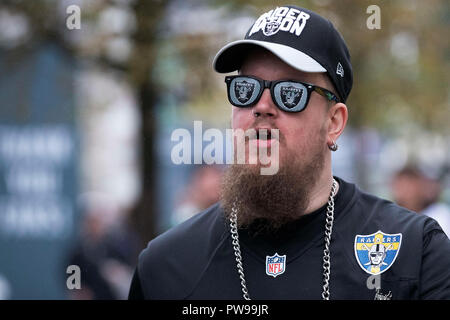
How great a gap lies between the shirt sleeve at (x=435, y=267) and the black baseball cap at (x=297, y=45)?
0.71 meters

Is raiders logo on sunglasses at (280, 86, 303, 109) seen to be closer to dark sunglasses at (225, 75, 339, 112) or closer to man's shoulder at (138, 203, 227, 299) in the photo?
dark sunglasses at (225, 75, 339, 112)

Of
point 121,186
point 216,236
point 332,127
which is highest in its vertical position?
point 332,127

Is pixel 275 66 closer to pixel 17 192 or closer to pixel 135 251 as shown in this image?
pixel 135 251

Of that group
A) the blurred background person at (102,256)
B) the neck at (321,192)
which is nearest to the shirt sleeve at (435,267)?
the neck at (321,192)

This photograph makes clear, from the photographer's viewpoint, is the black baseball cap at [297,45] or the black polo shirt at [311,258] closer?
the black polo shirt at [311,258]

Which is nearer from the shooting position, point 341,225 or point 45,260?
point 341,225

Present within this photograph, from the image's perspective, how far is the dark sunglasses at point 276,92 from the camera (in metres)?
3.06

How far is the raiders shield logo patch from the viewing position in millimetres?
2883

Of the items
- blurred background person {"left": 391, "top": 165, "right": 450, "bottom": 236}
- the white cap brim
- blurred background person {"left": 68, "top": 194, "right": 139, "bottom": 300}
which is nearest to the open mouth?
the white cap brim

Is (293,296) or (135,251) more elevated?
(293,296)

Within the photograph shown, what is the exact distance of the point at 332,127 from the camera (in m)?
3.27

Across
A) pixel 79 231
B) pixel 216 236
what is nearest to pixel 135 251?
pixel 79 231

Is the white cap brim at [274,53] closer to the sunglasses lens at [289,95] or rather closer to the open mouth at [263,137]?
the sunglasses lens at [289,95]
